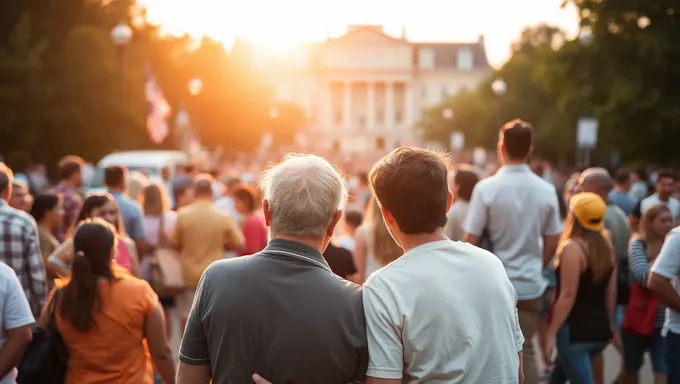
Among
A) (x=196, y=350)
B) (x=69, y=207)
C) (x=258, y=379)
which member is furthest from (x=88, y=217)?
(x=258, y=379)

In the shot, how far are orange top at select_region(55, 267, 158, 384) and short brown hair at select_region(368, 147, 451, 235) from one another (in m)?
1.81

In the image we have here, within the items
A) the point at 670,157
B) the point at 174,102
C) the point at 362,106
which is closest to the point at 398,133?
the point at 362,106

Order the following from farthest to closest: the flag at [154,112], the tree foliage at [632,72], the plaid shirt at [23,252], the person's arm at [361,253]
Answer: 1. the flag at [154,112]
2. the tree foliage at [632,72]
3. the person's arm at [361,253]
4. the plaid shirt at [23,252]

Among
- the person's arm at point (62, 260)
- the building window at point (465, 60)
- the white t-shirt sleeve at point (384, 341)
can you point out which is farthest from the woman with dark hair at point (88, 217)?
the building window at point (465, 60)

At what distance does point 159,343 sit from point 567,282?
2776 millimetres

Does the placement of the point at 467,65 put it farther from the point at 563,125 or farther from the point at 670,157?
the point at 670,157

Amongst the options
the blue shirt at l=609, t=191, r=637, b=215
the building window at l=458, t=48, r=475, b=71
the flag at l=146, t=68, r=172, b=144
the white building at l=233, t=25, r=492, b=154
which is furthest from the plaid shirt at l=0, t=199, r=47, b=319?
the building window at l=458, t=48, r=475, b=71

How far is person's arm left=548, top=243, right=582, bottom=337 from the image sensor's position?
20.8 ft

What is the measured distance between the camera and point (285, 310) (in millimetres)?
3168

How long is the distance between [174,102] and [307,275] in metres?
52.5

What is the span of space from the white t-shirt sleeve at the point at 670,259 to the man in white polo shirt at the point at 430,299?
8.92 feet

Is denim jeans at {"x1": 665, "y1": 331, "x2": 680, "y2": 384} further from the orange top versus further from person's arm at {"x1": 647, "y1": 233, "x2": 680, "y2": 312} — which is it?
the orange top

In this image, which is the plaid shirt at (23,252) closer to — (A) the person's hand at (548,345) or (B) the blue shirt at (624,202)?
(A) the person's hand at (548,345)

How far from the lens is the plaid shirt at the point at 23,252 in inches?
244
